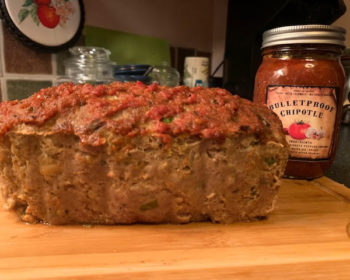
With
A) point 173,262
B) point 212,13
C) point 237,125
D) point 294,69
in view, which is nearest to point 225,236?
point 173,262

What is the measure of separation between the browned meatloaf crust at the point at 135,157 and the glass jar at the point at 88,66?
109cm

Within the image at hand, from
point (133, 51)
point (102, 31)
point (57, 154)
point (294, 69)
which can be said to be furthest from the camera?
point (133, 51)

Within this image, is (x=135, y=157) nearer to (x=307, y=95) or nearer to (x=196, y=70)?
(x=307, y=95)

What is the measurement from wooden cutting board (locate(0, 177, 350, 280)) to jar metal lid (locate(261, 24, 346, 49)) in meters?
0.67

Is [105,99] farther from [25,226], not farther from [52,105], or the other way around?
[25,226]

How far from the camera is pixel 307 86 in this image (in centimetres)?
117

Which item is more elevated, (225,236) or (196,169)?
(196,169)

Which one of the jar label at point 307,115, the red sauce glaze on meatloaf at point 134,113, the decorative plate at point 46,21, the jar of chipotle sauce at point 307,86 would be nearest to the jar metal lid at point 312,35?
the jar of chipotle sauce at point 307,86

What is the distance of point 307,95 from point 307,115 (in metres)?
0.09

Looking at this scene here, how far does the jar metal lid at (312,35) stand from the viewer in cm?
114

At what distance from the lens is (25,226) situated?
35.7 inches

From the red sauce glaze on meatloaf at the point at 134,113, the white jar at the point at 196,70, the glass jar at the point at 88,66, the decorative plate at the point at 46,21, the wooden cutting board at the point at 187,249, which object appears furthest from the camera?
the white jar at the point at 196,70

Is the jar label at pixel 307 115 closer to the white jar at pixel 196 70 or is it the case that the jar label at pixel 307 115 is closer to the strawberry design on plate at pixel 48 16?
the white jar at pixel 196 70

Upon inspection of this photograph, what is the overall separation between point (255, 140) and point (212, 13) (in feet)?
7.23
